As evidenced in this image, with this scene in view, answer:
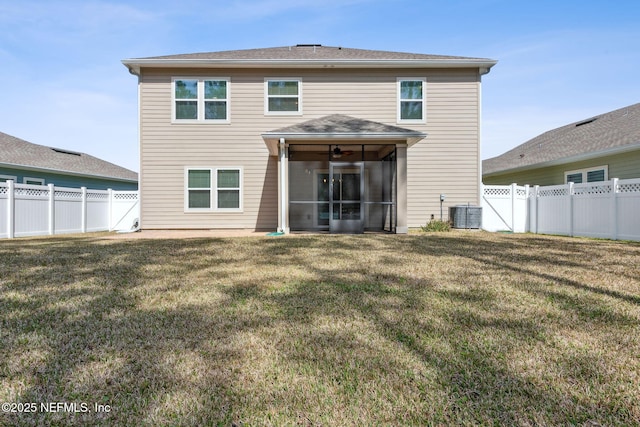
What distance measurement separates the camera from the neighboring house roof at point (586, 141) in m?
11.4

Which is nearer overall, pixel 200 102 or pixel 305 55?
pixel 200 102

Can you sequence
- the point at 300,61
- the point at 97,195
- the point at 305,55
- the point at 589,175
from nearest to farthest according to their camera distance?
the point at 300,61 → the point at 305,55 → the point at 589,175 → the point at 97,195

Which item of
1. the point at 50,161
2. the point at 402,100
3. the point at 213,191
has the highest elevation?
the point at 402,100

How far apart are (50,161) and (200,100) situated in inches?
403

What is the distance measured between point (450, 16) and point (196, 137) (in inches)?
386

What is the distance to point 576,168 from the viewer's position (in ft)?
44.0

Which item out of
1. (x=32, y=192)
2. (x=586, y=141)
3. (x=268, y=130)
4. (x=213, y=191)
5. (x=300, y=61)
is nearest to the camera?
(x=32, y=192)

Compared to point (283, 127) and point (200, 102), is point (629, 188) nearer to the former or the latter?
point (283, 127)

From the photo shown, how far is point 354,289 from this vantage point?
3.72 metres

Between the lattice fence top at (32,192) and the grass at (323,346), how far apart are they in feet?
23.6

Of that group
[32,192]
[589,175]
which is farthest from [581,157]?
[32,192]

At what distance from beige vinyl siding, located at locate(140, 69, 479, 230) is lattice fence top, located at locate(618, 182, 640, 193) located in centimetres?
394

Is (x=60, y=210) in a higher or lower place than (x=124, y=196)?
lower

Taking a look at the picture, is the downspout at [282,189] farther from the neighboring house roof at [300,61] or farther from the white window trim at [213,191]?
the neighboring house roof at [300,61]
